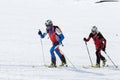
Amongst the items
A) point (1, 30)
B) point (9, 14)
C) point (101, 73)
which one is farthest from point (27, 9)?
point (101, 73)

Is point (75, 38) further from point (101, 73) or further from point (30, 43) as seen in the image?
point (101, 73)

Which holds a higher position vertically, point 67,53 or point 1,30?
point 1,30

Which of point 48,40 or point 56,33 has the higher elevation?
point 48,40

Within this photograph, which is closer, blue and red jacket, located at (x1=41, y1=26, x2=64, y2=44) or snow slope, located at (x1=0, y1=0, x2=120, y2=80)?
snow slope, located at (x1=0, y1=0, x2=120, y2=80)

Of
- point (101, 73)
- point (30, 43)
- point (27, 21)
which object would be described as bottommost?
point (101, 73)

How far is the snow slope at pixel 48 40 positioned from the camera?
558 inches

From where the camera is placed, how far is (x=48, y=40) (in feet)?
94.6

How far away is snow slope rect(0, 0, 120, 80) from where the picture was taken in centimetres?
1416

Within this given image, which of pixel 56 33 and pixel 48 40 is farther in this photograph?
pixel 48 40

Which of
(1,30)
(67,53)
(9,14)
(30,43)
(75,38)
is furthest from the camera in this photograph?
(9,14)

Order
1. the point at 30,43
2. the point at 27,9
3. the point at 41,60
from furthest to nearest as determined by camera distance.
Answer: the point at 27,9 → the point at 30,43 → the point at 41,60

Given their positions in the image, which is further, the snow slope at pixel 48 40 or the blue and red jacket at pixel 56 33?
the blue and red jacket at pixel 56 33

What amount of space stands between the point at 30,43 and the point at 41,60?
7.44m

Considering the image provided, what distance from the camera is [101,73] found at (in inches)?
579
